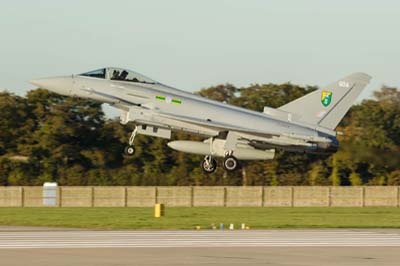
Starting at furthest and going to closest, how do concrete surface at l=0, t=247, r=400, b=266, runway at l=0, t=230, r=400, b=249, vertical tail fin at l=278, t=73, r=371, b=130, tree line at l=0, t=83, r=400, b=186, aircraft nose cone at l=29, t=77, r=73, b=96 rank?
tree line at l=0, t=83, r=400, b=186, vertical tail fin at l=278, t=73, r=371, b=130, aircraft nose cone at l=29, t=77, r=73, b=96, runway at l=0, t=230, r=400, b=249, concrete surface at l=0, t=247, r=400, b=266

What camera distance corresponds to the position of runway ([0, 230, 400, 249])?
2548cm

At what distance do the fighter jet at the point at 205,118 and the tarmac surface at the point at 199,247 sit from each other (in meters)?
9.29

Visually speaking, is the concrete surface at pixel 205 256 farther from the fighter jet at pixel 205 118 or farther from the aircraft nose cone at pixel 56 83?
the aircraft nose cone at pixel 56 83

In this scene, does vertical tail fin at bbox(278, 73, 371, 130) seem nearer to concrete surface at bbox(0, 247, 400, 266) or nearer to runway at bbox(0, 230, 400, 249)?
runway at bbox(0, 230, 400, 249)

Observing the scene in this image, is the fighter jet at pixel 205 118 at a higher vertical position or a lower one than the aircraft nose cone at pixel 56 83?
lower

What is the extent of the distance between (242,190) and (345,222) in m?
17.4

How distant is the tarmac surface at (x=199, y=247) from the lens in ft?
70.1

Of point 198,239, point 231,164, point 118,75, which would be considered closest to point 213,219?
point 231,164

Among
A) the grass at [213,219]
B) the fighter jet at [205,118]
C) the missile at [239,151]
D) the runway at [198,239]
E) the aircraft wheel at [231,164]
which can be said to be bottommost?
the runway at [198,239]

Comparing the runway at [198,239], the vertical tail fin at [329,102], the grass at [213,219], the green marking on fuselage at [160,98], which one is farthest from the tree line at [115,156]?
the runway at [198,239]

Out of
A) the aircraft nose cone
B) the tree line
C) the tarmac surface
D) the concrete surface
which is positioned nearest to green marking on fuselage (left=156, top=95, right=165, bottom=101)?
the aircraft nose cone

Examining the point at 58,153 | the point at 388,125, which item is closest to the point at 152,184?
the point at 58,153

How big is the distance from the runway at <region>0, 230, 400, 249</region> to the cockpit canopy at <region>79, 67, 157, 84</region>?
11790mm

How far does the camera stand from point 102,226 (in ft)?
113
